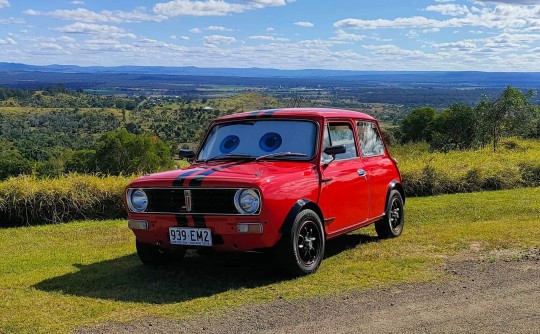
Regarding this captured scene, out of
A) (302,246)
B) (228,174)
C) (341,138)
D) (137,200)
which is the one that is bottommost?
(302,246)

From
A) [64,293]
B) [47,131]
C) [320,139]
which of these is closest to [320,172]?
[320,139]

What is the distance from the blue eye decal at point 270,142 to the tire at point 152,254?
1498 millimetres

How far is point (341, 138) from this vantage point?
7348mm

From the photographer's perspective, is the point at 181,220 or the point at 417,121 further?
the point at 417,121

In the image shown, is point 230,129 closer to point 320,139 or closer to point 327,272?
point 320,139

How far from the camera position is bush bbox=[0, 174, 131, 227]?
10.7m

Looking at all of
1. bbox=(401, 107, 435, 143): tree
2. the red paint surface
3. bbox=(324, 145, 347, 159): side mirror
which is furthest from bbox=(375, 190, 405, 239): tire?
bbox=(401, 107, 435, 143): tree

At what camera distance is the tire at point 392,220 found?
8.23 m

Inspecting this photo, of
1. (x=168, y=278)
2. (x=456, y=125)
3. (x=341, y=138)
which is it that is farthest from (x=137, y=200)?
(x=456, y=125)

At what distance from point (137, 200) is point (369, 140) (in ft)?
11.2

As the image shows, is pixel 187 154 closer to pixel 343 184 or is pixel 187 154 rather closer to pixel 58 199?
pixel 343 184

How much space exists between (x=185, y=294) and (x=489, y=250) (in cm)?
386

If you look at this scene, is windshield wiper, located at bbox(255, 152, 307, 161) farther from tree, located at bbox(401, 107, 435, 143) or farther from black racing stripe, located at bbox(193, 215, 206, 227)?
tree, located at bbox(401, 107, 435, 143)

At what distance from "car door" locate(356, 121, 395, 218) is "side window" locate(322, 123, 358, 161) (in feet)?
0.80
